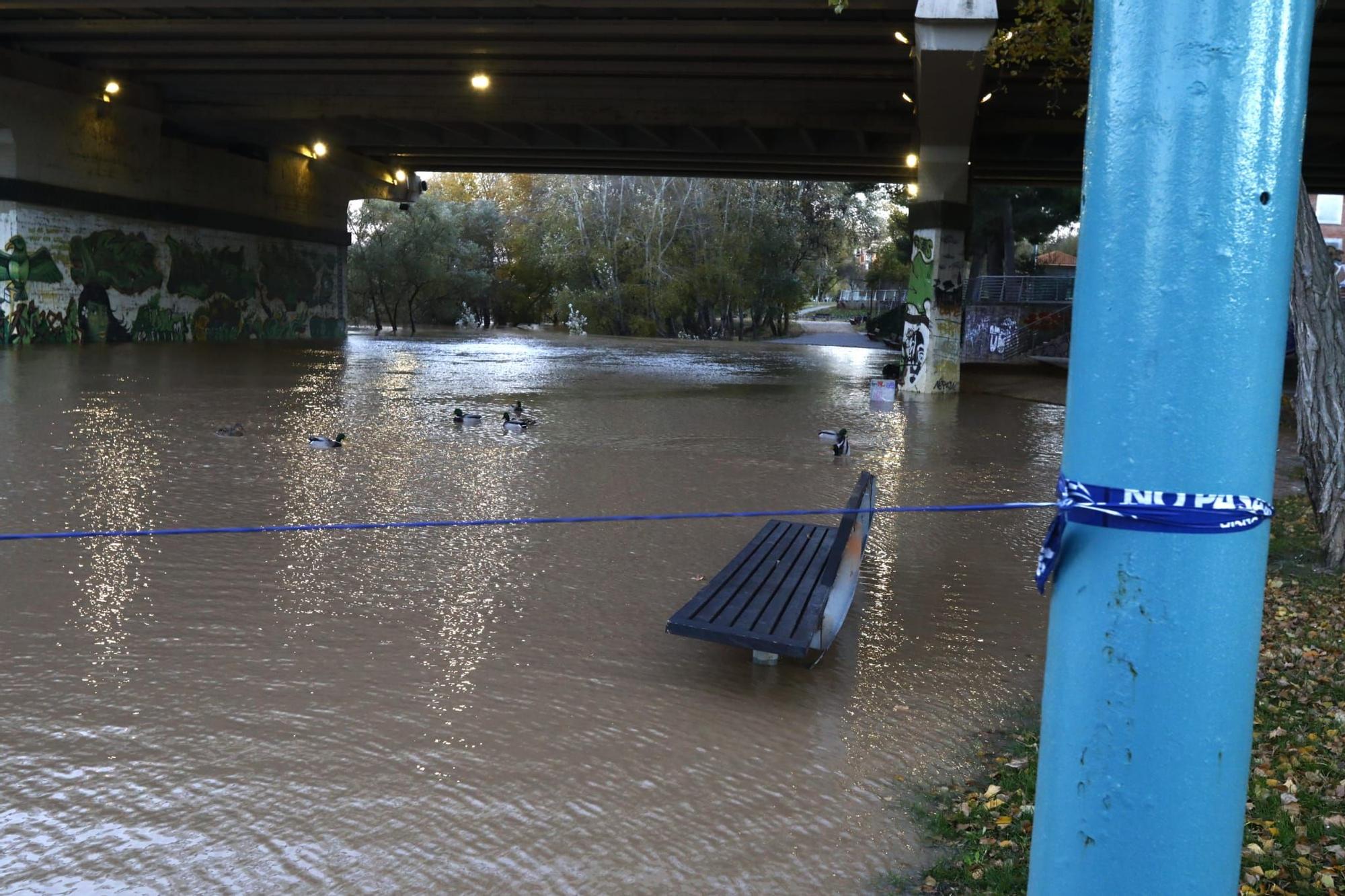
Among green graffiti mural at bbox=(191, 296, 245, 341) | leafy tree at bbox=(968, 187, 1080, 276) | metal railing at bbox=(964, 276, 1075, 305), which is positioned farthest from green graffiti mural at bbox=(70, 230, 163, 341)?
leafy tree at bbox=(968, 187, 1080, 276)

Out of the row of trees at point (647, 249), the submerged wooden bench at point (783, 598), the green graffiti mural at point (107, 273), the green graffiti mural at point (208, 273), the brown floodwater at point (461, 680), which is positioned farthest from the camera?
the row of trees at point (647, 249)

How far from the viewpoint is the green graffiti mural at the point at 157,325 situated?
30984 mm

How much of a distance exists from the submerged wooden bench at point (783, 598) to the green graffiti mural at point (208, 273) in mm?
29510

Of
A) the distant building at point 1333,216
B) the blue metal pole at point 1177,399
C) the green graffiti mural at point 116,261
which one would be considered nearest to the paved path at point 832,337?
the green graffiti mural at point 116,261

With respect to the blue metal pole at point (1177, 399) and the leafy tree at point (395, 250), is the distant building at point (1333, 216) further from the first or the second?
the blue metal pole at point (1177, 399)

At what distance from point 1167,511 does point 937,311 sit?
22.5 meters

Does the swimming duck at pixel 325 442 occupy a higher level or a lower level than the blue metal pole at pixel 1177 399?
lower

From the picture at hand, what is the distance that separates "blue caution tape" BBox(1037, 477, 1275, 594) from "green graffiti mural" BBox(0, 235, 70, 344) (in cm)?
2945

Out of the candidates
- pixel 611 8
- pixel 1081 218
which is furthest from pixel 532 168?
pixel 1081 218

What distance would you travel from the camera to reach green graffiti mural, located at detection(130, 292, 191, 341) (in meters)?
31.0

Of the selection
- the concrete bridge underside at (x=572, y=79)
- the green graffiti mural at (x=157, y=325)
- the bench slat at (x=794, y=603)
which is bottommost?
the bench slat at (x=794, y=603)

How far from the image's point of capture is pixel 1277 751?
186 inches

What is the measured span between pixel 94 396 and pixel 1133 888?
17.6 meters

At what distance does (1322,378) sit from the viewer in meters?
7.44
